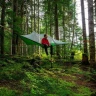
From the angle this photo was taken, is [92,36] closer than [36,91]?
No

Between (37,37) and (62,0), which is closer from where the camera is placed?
(37,37)

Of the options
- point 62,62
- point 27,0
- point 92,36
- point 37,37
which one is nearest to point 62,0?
point 27,0

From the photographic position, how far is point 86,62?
10.8 m

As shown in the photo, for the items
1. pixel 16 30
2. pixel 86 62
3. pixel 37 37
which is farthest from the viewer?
pixel 86 62

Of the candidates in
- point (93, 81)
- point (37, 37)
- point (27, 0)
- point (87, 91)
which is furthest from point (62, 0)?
point (87, 91)

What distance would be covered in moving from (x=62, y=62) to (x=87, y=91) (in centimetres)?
594

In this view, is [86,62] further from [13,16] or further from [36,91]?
[36,91]

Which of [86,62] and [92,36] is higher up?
[92,36]

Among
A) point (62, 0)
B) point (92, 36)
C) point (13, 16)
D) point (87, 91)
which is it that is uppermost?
point (62, 0)

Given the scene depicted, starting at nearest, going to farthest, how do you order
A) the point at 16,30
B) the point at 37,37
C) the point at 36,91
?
1. the point at 36,91
2. the point at 37,37
3. the point at 16,30

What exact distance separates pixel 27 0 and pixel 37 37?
8364 mm

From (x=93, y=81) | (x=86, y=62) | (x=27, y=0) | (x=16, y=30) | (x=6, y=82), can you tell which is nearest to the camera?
(x=6, y=82)

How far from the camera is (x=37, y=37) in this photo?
904 cm

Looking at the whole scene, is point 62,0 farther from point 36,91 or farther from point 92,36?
point 36,91
